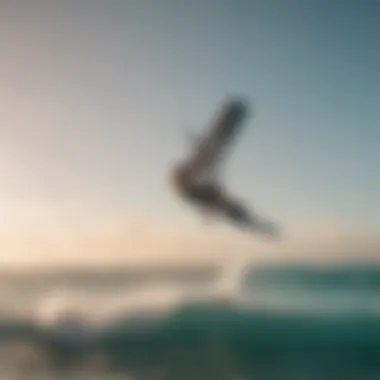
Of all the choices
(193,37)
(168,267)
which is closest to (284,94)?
(193,37)

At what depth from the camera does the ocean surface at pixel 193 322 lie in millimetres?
1236

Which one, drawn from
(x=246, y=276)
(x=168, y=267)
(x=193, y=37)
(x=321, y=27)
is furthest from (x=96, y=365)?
(x=321, y=27)

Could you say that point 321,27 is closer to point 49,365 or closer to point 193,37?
point 193,37

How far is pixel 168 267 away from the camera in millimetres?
1284

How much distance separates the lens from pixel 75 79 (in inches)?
51.9

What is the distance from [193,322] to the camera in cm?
125

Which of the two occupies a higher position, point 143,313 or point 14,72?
point 14,72

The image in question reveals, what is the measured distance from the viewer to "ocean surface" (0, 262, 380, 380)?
1.24m

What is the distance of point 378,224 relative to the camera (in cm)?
127

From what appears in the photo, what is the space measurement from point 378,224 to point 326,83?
31cm

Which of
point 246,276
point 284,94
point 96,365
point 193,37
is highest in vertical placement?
point 193,37

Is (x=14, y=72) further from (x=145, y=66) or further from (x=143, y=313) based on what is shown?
(x=143, y=313)

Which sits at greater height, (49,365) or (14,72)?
(14,72)

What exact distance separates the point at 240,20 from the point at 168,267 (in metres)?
0.55
